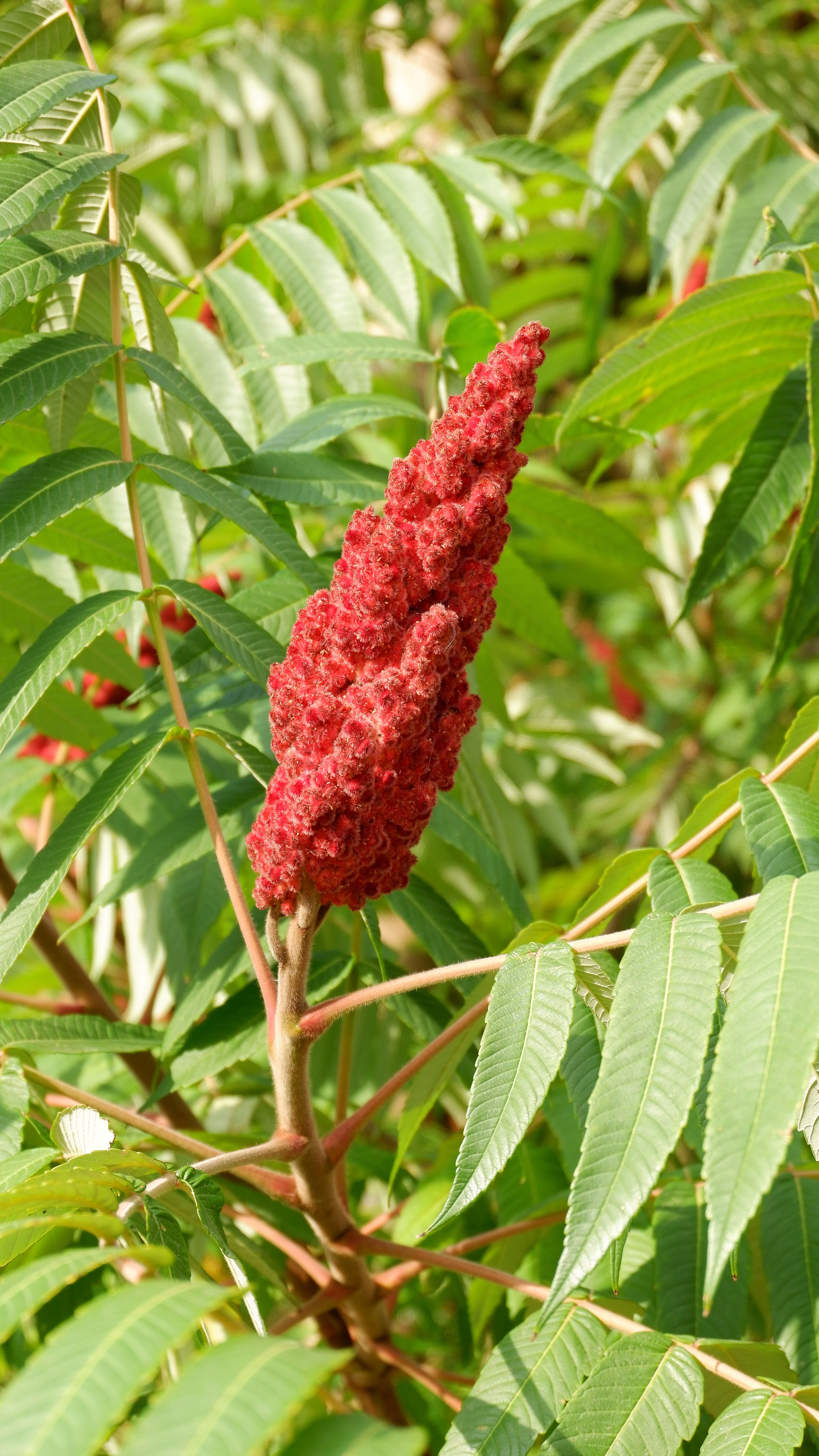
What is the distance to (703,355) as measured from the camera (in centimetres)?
238

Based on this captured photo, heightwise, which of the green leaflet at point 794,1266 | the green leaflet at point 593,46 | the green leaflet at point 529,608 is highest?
the green leaflet at point 593,46

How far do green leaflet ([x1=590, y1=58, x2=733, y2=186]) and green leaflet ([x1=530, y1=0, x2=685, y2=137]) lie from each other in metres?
0.11

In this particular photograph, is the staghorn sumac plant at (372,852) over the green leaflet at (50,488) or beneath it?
beneath

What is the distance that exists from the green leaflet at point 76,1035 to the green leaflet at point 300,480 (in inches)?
35.8

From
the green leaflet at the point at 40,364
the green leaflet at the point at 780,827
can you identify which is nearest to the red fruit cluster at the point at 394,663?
the green leaflet at the point at 780,827

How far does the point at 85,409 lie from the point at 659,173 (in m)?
3.91

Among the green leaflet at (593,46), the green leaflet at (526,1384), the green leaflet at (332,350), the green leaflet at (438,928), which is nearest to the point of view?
the green leaflet at (526,1384)

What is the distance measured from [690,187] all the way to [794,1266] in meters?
2.21

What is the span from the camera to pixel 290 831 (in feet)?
4.98

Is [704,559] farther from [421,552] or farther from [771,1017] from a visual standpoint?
[771,1017]

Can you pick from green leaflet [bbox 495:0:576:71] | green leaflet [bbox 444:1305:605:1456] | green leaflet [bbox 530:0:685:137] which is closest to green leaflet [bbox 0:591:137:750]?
green leaflet [bbox 444:1305:605:1456]

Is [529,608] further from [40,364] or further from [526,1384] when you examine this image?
[526,1384]

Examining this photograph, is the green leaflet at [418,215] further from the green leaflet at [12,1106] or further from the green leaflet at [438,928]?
the green leaflet at [12,1106]

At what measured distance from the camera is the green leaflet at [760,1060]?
1.11m
